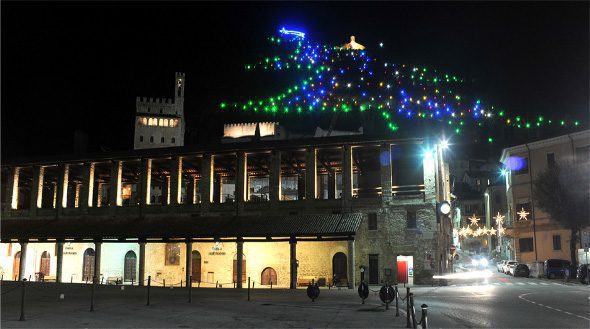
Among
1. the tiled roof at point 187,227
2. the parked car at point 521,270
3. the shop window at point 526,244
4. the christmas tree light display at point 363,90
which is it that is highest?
the christmas tree light display at point 363,90

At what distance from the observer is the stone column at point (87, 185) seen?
4112 centimetres

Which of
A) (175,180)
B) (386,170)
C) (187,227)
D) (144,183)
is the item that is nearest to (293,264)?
(187,227)

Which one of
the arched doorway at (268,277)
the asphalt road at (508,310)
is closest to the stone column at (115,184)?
the arched doorway at (268,277)

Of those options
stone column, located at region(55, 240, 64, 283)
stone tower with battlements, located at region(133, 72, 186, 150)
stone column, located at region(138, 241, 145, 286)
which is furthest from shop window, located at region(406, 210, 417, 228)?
stone tower with battlements, located at region(133, 72, 186, 150)

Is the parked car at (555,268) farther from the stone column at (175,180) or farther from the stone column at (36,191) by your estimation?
the stone column at (36,191)

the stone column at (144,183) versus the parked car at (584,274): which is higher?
the stone column at (144,183)

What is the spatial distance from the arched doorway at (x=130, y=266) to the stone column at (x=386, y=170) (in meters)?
19.0

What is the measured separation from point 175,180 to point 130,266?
7.33m

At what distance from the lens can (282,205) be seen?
3688cm

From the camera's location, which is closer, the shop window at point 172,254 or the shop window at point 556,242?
the shop window at point 172,254

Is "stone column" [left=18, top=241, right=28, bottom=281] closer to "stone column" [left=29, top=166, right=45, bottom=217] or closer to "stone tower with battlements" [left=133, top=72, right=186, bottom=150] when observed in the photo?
"stone column" [left=29, top=166, right=45, bottom=217]

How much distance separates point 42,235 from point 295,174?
20.2 m

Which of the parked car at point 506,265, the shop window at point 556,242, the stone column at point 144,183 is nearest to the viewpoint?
the stone column at point 144,183

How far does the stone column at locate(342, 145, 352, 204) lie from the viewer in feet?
117
